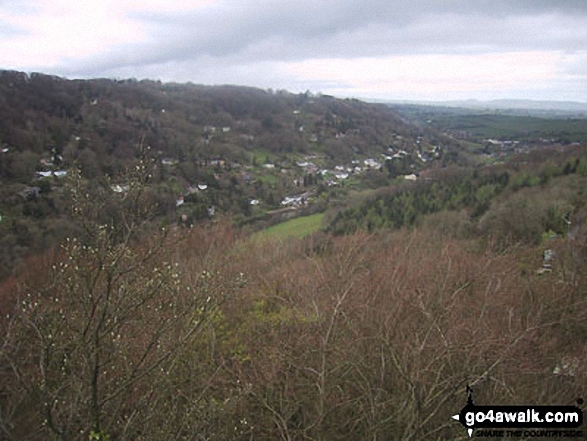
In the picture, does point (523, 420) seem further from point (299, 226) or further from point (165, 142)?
point (165, 142)

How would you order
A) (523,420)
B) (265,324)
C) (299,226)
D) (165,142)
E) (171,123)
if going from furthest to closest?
(171,123)
(165,142)
(299,226)
(265,324)
(523,420)

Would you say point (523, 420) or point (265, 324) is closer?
point (523, 420)

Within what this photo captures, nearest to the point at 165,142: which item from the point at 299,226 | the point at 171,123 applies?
the point at 171,123

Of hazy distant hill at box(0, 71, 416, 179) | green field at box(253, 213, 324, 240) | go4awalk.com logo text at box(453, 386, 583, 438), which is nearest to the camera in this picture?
go4awalk.com logo text at box(453, 386, 583, 438)

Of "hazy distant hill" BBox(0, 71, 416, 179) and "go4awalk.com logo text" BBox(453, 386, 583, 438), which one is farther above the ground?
"hazy distant hill" BBox(0, 71, 416, 179)

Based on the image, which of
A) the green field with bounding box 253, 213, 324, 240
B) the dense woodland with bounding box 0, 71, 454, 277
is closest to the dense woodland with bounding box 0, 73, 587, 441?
the dense woodland with bounding box 0, 71, 454, 277

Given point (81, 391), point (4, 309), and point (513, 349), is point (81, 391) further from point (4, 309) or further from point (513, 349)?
point (4, 309)

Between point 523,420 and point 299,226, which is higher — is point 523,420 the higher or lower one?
the higher one

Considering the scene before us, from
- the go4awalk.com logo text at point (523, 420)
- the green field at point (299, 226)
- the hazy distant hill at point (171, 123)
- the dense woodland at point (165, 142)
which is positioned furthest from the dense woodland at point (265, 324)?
the hazy distant hill at point (171, 123)

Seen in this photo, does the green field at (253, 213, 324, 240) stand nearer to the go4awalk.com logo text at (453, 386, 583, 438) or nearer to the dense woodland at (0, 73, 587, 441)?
the dense woodland at (0, 73, 587, 441)
